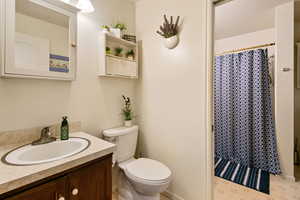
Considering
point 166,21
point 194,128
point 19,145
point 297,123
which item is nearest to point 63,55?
point 19,145

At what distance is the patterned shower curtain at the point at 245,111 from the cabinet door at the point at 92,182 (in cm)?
213

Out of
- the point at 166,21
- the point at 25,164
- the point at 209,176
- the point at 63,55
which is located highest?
the point at 166,21

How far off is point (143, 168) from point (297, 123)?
2.64m

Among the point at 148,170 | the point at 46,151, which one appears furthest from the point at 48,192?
the point at 148,170

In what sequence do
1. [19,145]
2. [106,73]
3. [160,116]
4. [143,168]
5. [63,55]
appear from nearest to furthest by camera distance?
[19,145], [63,55], [143,168], [106,73], [160,116]

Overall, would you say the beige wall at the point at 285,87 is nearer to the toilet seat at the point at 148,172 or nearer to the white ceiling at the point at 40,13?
the toilet seat at the point at 148,172

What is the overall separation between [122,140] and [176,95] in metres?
0.73

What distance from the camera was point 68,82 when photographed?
51.1 inches

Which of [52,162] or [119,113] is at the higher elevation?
[119,113]

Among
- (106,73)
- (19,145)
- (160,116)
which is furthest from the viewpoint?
(160,116)

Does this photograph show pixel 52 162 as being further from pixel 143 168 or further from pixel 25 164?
pixel 143 168

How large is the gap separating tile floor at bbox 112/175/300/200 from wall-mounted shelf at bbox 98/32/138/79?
4.41 feet

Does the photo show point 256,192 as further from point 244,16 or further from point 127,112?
point 244,16

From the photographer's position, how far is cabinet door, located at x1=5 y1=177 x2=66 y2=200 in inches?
25.6
